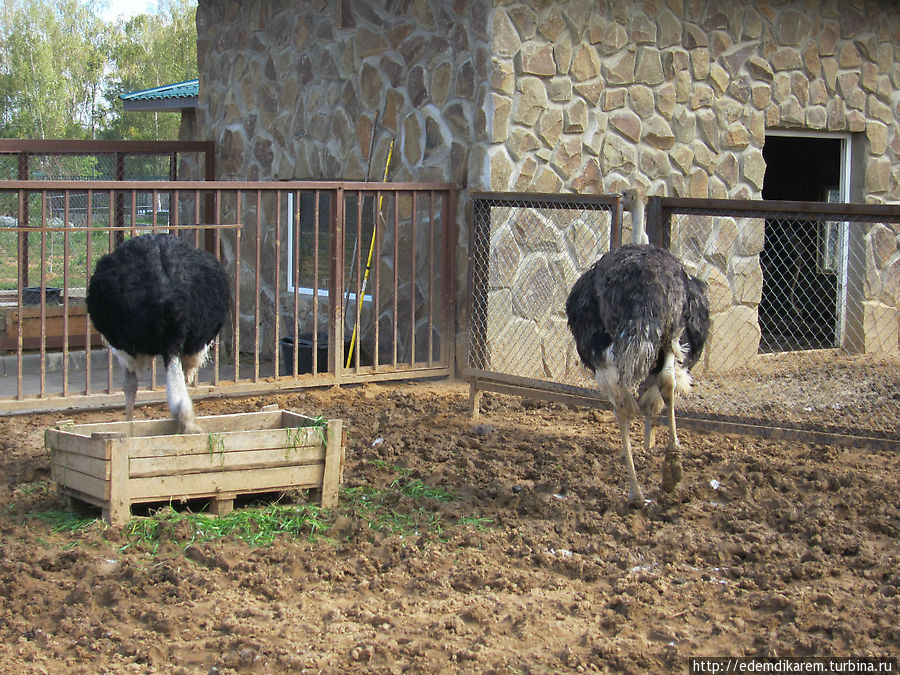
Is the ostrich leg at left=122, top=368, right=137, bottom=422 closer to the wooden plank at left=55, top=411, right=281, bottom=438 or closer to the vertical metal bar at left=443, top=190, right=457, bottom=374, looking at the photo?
the wooden plank at left=55, top=411, right=281, bottom=438

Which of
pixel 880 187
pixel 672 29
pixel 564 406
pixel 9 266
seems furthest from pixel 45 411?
pixel 9 266

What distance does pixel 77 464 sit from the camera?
5.88 meters

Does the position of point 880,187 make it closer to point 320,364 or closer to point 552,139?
point 552,139

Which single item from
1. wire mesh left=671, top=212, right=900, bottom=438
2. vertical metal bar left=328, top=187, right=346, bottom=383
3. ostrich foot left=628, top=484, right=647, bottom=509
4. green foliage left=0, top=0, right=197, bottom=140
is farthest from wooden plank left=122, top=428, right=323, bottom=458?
green foliage left=0, top=0, right=197, bottom=140

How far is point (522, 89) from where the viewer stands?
9.44 meters

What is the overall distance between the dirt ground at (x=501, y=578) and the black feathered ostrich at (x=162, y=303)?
0.95m

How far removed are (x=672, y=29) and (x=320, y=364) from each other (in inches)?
170

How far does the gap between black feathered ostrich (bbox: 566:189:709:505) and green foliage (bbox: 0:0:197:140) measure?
33.0 m

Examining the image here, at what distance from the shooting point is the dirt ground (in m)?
4.37

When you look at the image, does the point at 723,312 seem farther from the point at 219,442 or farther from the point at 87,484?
the point at 87,484

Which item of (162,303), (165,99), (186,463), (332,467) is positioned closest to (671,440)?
(332,467)

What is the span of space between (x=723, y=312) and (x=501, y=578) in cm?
626

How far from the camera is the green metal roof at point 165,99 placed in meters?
14.3

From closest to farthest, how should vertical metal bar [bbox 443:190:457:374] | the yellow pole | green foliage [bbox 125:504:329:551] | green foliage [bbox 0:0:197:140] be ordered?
green foliage [bbox 125:504:329:551], the yellow pole, vertical metal bar [bbox 443:190:457:374], green foliage [bbox 0:0:197:140]
